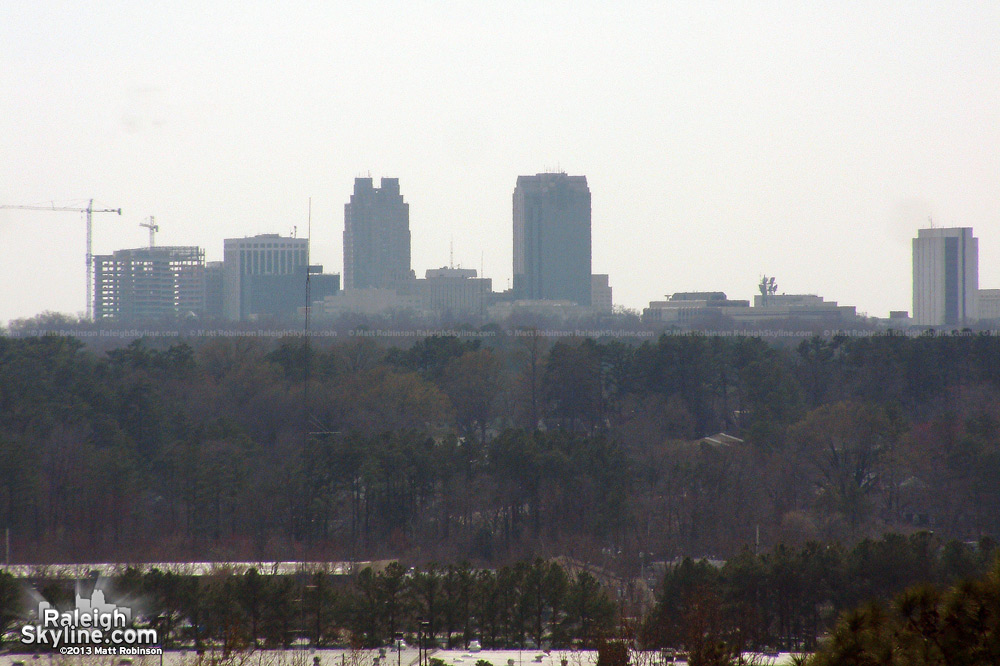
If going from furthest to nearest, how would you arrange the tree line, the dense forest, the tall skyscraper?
the tall skyscraper < the dense forest < the tree line

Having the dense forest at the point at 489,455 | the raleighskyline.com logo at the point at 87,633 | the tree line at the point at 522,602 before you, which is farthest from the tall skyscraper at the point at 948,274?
the raleighskyline.com logo at the point at 87,633

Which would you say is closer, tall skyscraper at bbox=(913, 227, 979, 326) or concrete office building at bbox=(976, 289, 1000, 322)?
concrete office building at bbox=(976, 289, 1000, 322)

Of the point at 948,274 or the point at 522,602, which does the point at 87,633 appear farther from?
the point at 948,274

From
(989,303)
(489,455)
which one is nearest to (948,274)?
(989,303)

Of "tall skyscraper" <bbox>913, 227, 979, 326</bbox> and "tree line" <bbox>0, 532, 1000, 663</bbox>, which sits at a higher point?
"tall skyscraper" <bbox>913, 227, 979, 326</bbox>

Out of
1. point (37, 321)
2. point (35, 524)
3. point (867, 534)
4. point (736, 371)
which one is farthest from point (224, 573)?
point (37, 321)

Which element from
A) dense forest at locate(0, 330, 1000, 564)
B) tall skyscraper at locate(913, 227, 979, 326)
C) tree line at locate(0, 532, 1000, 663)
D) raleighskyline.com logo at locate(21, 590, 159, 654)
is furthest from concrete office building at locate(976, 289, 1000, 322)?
raleighskyline.com logo at locate(21, 590, 159, 654)

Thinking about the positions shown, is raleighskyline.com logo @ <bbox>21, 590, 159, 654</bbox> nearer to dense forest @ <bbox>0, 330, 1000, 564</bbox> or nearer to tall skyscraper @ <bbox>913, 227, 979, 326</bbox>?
dense forest @ <bbox>0, 330, 1000, 564</bbox>

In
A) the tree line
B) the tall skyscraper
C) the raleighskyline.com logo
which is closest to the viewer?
the raleighskyline.com logo
